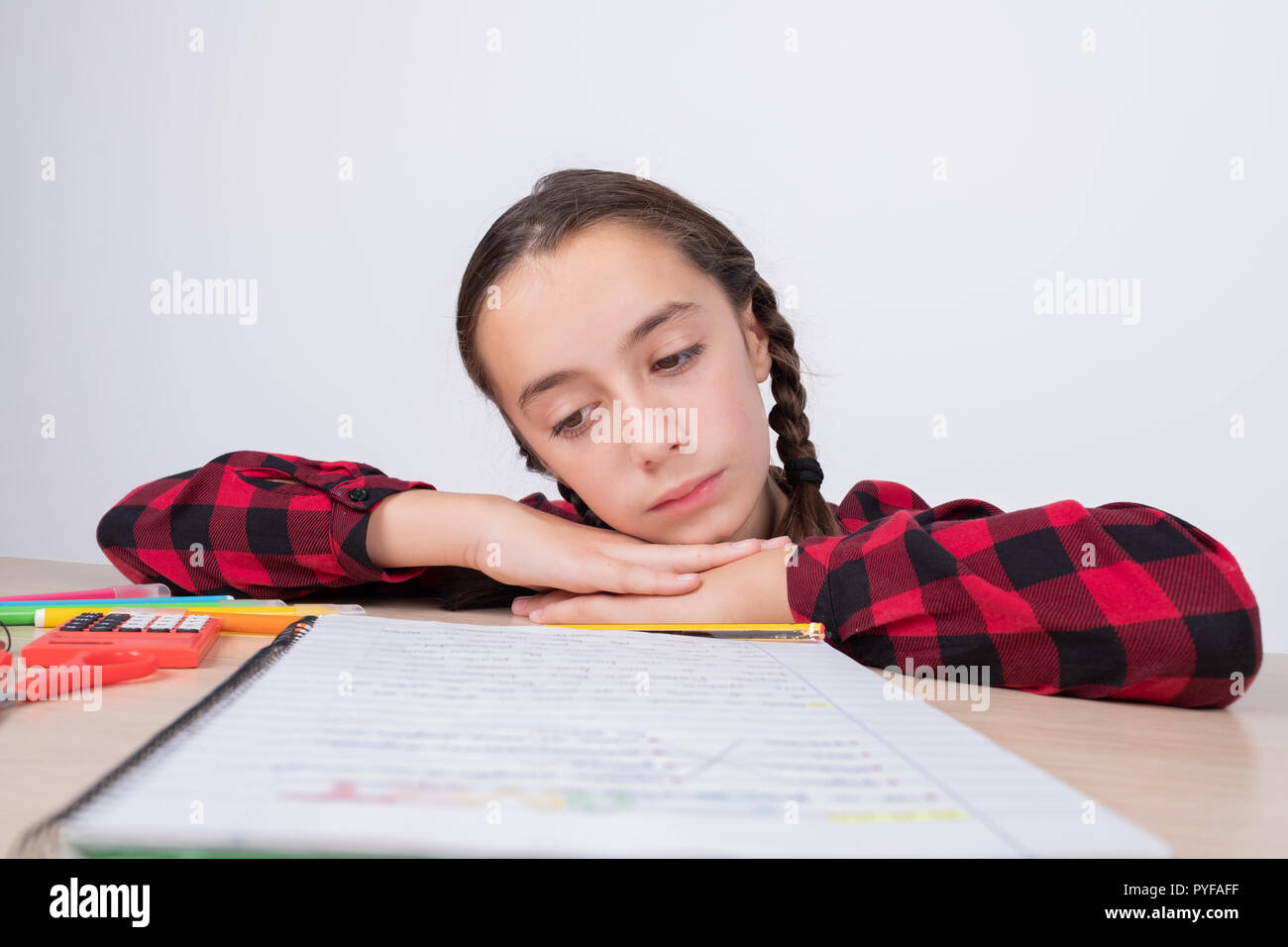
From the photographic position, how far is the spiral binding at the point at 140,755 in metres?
0.28

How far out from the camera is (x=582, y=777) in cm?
32

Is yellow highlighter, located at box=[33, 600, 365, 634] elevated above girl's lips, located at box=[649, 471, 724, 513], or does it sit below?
below

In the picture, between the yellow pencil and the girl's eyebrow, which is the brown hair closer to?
the girl's eyebrow

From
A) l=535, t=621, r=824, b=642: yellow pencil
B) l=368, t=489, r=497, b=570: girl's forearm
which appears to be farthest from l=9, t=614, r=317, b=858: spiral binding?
l=368, t=489, r=497, b=570: girl's forearm

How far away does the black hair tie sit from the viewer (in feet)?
3.56

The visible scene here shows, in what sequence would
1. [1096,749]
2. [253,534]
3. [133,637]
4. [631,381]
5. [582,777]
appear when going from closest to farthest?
[582,777]
[1096,749]
[133,637]
[631,381]
[253,534]

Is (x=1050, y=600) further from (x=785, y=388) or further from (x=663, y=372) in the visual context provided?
(x=785, y=388)

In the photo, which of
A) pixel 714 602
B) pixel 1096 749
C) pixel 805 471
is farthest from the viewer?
pixel 805 471

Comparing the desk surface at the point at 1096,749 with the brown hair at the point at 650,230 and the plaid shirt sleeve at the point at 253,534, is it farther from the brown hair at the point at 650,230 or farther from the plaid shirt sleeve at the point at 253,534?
the brown hair at the point at 650,230

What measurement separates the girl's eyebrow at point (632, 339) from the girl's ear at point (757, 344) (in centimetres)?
15

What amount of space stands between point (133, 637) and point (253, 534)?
39 cm

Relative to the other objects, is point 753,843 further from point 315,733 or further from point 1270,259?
point 1270,259

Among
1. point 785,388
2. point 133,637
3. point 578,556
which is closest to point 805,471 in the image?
point 785,388

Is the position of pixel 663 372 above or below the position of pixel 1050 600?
above
